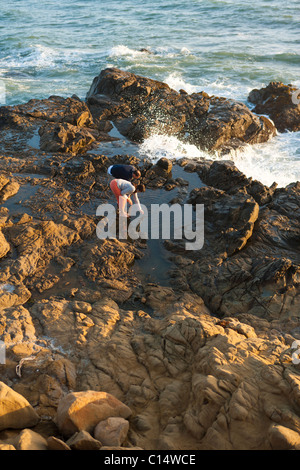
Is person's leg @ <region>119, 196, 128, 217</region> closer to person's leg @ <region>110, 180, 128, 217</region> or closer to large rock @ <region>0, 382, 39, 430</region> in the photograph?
person's leg @ <region>110, 180, 128, 217</region>

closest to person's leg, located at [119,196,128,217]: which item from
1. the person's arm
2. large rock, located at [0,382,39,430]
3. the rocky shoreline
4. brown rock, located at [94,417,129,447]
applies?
the person's arm

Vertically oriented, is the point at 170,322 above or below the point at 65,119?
below

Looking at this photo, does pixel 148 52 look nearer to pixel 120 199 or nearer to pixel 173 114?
pixel 173 114

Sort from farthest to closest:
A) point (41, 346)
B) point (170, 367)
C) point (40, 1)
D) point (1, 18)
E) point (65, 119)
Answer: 1. point (40, 1)
2. point (1, 18)
3. point (65, 119)
4. point (41, 346)
5. point (170, 367)

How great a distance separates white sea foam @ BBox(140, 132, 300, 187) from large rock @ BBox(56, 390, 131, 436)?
7.74m

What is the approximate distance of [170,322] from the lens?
539 cm

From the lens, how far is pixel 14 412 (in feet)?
12.4

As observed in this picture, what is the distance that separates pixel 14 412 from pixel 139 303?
9.83 feet

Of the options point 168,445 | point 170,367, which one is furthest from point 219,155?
point 168,445

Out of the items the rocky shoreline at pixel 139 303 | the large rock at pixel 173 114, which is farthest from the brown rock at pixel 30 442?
the large rock at pixel 173 114

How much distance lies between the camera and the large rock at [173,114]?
38.7 ft

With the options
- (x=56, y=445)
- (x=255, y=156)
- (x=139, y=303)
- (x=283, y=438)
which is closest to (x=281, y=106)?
(x=255, y=156)

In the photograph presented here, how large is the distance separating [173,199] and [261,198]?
2046 mm
